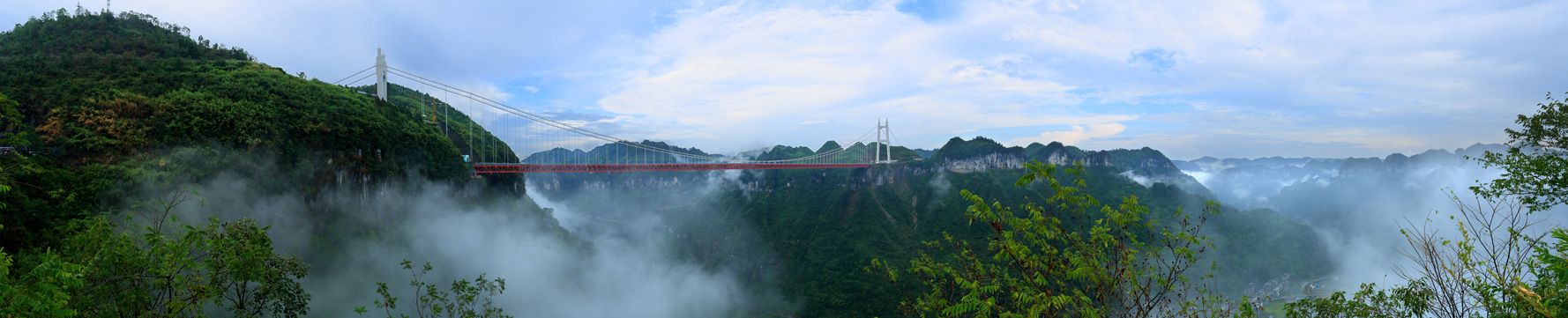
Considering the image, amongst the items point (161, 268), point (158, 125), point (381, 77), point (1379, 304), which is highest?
point (381, 77)

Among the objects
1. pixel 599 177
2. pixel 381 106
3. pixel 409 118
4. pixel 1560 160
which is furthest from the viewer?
pixel 599 177

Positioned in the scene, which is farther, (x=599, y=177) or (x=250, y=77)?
(x=599, y=177)

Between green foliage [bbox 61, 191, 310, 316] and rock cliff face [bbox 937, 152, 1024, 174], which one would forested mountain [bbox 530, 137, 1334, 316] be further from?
green foliage [bbox 61, 191, 310, 316]

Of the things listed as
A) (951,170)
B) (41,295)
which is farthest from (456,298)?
(951,170)

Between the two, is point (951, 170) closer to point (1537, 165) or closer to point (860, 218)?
point (860, 218)

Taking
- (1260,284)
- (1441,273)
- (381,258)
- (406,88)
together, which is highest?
(406,88)

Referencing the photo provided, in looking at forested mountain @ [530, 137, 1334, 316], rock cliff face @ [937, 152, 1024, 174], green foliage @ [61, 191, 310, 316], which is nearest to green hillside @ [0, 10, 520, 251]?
green foliage @ [61, 191, 310, 316]

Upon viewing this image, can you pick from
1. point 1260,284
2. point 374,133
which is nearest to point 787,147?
point 1260,284

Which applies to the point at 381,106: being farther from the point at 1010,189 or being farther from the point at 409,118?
the point at 1010,189
